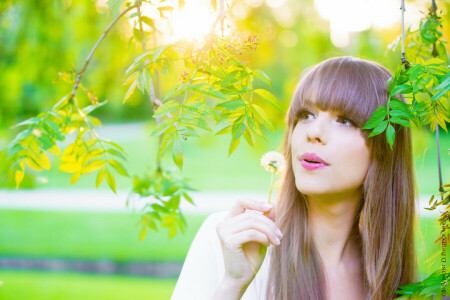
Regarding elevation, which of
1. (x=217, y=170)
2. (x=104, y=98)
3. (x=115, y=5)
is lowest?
(x=115, y=5)

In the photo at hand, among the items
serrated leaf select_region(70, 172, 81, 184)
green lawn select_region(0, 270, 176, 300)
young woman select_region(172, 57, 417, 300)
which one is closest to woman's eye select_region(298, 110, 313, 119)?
young woman select_region(172, 57, 417, 300)

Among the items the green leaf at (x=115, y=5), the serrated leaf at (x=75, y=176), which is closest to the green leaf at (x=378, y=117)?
the green leaf at (x=115, y=5)

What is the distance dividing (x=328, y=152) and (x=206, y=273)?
66 cm

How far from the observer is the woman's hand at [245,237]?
1.34m

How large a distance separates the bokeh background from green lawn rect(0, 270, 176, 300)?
14 mm

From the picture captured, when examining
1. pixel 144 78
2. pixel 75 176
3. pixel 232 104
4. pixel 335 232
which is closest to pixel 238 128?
pixel 232 104

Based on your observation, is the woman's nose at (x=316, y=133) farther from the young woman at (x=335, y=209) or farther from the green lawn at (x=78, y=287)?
the green lawn at (x=78, y=287)

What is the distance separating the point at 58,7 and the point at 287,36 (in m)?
2.80

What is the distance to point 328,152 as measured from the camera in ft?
5.28

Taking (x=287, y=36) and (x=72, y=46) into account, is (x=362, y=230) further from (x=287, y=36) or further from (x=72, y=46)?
(x=287, y=36)

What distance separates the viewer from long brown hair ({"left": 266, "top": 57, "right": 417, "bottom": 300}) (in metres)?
1.70

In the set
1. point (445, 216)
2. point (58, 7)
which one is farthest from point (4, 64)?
point (445, 216)

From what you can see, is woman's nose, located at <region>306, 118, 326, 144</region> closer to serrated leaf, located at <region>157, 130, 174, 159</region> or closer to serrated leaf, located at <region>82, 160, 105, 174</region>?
serrated leaf, located at <region>157, 130, 174, 159</region>

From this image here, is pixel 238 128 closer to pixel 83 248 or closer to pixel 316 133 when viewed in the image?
pixel 316 133
